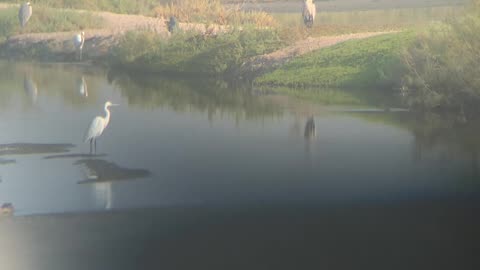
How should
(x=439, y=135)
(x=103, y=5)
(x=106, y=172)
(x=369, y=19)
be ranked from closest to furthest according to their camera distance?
(x=106, y=172) → (x=439, y=135) → (x=369, y=19) → (x=103, y=5)

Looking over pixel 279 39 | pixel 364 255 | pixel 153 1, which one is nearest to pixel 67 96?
pixel 279 39

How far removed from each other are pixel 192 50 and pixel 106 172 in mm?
13943

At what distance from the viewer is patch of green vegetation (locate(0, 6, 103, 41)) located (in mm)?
34781

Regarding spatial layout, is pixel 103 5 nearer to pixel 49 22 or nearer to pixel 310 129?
pixel 49 22

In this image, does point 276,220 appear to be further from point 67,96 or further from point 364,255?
point 67,96

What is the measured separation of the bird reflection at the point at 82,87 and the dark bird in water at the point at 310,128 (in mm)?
6017

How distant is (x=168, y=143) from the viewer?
14.5 m

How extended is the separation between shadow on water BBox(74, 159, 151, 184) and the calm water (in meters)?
0.02

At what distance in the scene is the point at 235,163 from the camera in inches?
507

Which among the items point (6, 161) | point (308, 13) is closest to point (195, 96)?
point (6, 161)

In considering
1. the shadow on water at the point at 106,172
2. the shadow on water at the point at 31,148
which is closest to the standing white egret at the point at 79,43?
the shadow on water at the point at 31,148

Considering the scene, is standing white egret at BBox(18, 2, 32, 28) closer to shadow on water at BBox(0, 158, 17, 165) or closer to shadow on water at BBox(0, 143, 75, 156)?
shadow on water at BBox(0, 143, 75, 156)

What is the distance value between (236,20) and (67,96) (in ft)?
41.3

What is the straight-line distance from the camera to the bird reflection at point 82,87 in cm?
2087
